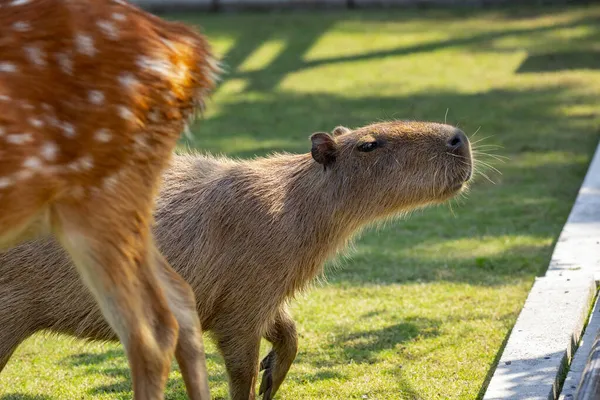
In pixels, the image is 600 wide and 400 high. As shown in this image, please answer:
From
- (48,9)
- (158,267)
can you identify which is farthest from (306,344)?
(48,9)

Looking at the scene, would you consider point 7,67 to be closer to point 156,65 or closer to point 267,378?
point 156,65

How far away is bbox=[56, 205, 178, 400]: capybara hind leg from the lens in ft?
10.8

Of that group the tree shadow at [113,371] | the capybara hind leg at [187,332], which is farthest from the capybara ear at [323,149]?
the capybara hind leg at [187,332]

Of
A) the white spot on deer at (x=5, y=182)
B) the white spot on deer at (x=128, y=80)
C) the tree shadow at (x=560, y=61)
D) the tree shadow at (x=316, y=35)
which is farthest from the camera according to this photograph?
the tree shadow at (x=316, y=35)

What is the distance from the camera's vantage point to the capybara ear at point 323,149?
193 inches

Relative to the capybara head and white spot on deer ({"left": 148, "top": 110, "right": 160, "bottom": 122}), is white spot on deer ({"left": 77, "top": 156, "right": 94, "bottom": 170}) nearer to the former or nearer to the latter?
white spot on deer ({"left": 148, "top": 110, "right": 160, "bottom": 122})

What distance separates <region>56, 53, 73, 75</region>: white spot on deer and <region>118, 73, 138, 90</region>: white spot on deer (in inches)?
5.9

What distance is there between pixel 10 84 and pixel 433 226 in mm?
4319

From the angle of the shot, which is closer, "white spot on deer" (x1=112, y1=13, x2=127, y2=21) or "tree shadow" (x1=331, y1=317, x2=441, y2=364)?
"white spot on deer" (x1=112, y1=13, x2=127, y2=21)

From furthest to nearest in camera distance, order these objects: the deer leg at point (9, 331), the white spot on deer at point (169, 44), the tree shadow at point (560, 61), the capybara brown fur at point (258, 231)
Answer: the tree shadow at point (560, 61), the capybara brown fur at point (258, 231), the deer leg at point (9, 331), the white spot on deer at point (169, 44)

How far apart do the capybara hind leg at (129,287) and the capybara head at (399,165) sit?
1.51 m

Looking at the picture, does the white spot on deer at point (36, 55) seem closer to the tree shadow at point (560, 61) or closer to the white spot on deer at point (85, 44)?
the white spot on deer at point (85, 44)

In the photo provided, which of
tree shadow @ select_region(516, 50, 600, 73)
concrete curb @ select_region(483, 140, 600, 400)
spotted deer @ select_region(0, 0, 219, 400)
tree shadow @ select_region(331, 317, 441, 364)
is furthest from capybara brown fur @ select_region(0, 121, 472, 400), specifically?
tree shadow @ select_region(516, 50, 600, 73)

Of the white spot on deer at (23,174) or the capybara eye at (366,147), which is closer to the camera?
the white spot on deer at (23,174)
